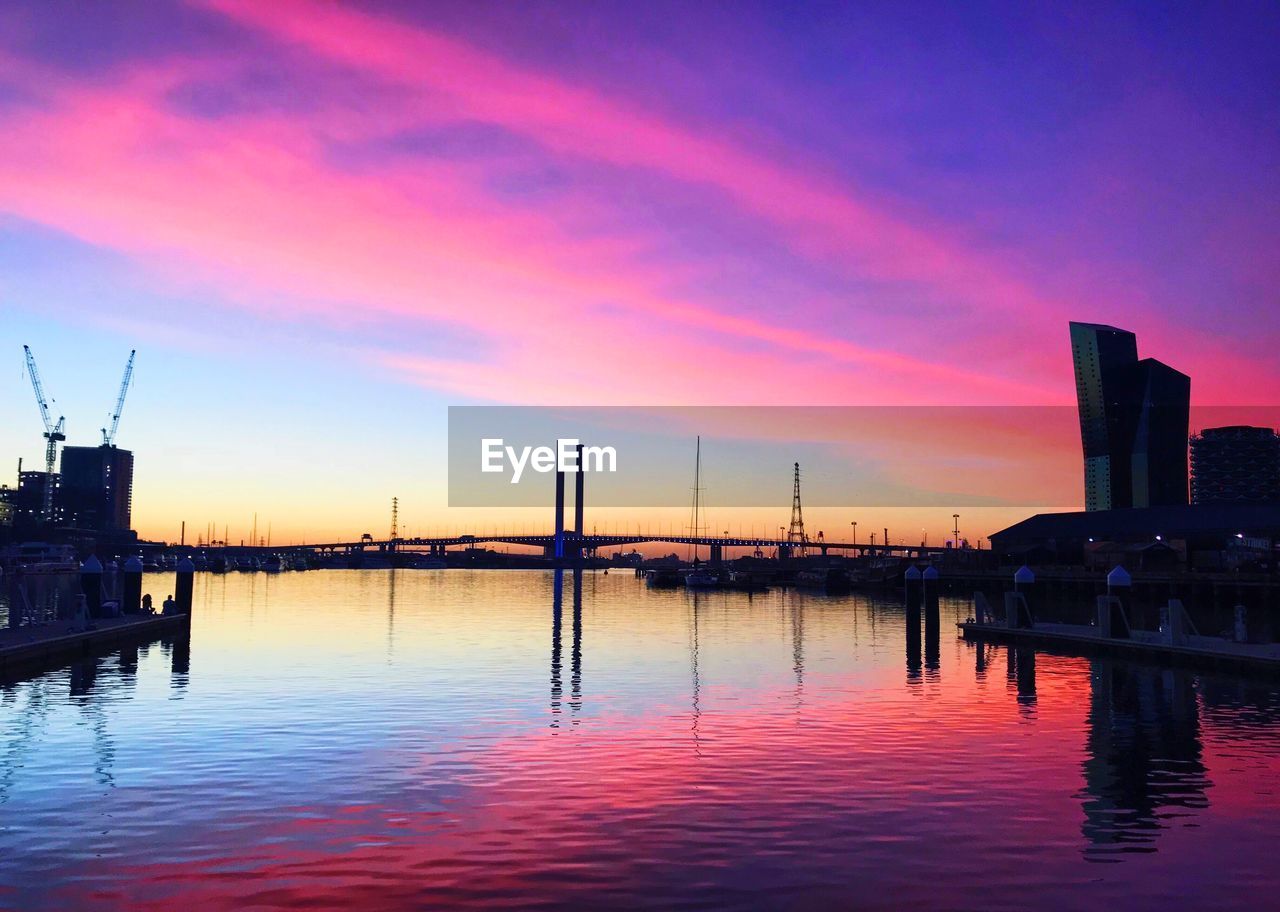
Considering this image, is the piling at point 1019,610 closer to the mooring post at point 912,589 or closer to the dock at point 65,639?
the mooring post at point 912,589

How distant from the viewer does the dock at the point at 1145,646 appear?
144 feet

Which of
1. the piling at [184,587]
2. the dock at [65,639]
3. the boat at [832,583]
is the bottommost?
the boat at [832,583]

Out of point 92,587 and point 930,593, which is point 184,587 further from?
point 930,593

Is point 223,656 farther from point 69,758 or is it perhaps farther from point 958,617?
point 958,617

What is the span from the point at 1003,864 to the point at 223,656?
45062 millimetres

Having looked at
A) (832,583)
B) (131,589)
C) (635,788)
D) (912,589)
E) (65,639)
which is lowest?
(832,583)

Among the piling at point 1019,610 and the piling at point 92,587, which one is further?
the piling at point 1019,610

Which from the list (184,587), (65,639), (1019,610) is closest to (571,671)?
(65,639)

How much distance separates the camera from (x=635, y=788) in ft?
75.0

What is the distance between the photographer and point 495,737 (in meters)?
Result: 29.6

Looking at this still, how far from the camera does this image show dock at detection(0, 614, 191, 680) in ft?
142

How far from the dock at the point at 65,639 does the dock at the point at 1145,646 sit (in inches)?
1874

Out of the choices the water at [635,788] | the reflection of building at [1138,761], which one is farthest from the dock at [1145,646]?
the reflection of building at [1138,761]

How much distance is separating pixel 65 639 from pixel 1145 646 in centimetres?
4855
